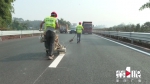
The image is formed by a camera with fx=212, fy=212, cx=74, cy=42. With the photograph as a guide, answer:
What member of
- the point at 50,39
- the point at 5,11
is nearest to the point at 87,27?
the point at 5,11

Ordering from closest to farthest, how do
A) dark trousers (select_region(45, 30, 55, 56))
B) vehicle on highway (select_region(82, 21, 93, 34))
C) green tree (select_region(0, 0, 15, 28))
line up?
dark trousers (select_region(45, 30, 55, 56)) → green tree (select_region(0, 0, 15, 28)) → vehicle on highway (select_region(82, 21, 93, 34))

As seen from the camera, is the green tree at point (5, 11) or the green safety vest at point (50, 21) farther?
the green tree at point (5, 11)

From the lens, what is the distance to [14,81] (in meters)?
4.96

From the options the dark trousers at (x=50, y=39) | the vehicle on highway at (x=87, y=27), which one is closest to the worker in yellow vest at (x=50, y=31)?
the dark trousers at (x=50, y=39)

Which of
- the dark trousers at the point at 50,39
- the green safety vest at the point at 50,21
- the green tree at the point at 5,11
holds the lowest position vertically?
the dark trousers at the point at 50,39

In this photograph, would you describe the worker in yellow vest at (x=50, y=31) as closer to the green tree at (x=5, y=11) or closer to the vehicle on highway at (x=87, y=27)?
the green tree at (x=5, y=11)

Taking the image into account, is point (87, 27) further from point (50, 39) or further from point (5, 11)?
point (50, 39)

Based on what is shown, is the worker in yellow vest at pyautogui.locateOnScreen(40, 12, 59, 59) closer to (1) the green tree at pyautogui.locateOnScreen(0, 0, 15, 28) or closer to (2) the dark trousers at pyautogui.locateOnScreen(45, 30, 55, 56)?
(2) the dark trousers at pyautogui.locateOnScreen(45, 30, 55, 56)

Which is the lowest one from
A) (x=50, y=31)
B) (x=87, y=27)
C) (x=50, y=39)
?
(x=50, y=39)

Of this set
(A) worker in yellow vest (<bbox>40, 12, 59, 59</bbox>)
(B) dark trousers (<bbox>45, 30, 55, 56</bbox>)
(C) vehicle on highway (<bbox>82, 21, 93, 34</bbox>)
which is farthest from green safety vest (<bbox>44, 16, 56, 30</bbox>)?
(C) vehicle on highway (<bbox>82, 21, 93, 34</bbox>)

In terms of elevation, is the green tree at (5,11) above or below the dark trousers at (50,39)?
above

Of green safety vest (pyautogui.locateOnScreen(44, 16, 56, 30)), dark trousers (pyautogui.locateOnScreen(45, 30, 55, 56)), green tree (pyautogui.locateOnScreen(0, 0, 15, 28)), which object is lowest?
dark trousers (pyautogui.locateOnScreen(45, 30, 55, 56))

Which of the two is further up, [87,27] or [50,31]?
[87,27]

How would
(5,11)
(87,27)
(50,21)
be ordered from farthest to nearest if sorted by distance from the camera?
(87,27) < (5,11) < (50,21)
